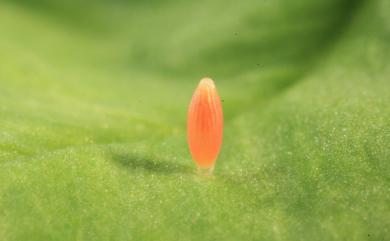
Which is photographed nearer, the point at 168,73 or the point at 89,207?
the point at 89,207

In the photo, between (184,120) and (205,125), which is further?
(184,120)

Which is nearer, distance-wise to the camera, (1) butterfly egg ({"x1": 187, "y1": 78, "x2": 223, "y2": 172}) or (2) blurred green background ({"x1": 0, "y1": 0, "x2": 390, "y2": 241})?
(2) blurred green background ({"x1": 0, "y1": 0, "x2": 390, "y2": 241})

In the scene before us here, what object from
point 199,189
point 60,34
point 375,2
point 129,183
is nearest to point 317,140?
point 199,189

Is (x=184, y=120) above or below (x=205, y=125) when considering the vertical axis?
below

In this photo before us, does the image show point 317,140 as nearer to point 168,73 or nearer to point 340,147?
point 340,147

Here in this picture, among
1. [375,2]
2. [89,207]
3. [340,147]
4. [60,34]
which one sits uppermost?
[375,2]

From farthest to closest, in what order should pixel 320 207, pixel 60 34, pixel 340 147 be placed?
pixel 60 34 → pixel 340 147 → pixel 320 207
